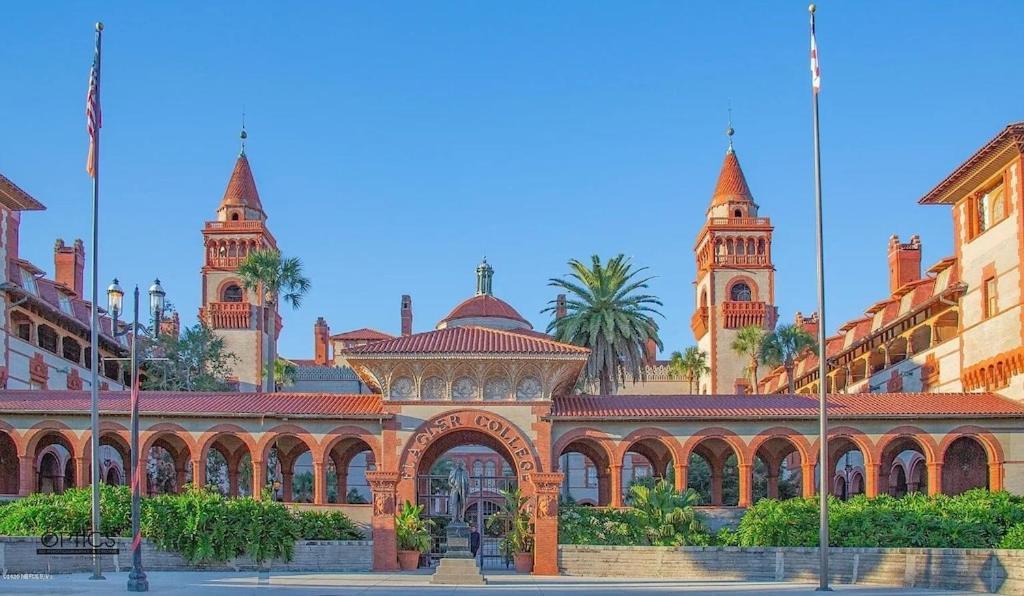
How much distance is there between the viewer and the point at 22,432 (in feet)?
145

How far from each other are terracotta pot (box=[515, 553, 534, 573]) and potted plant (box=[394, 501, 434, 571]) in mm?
3057

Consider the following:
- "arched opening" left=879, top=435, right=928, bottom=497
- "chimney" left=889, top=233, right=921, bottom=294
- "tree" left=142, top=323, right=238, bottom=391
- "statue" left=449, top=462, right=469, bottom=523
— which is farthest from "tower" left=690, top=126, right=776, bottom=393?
"statue" left=449, top=462, right=469, bottom=523

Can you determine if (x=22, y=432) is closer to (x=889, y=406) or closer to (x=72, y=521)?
(x=72, y=521)

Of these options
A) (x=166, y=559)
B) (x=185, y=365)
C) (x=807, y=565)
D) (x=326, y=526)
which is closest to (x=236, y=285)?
(x=185, y=365)

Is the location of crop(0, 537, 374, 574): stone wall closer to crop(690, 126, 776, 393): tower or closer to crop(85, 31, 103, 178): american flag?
crop(85, 31, 103, 178): american flag

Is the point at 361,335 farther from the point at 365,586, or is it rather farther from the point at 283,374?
the point at 365,586

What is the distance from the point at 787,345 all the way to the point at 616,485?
3328cm

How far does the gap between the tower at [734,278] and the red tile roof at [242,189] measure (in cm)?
3111

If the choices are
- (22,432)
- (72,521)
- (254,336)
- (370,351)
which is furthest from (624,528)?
(254,336)

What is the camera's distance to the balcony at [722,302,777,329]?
88625mm

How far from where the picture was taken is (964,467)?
158 ft

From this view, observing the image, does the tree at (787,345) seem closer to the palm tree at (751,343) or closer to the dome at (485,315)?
the palm tree at (751,343)

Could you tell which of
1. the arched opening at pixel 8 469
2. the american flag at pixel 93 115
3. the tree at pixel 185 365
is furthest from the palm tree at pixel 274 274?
the american flag at pixel 93 115

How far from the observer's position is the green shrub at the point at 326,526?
1531 inches
